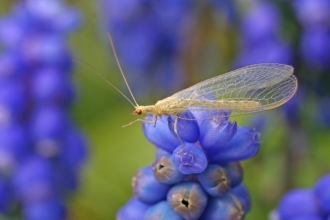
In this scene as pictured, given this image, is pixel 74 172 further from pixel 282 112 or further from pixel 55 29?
pixel 282 112

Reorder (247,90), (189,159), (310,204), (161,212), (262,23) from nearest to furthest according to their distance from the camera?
(189,159) → (161,212) → (310,204) → (247,90) → (262,23)

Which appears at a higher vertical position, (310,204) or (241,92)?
(241,92)

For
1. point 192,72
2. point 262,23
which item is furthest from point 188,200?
point 192,72

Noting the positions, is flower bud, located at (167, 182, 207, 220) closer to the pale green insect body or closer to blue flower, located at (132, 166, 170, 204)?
blue flower, located at (132, 166, 170, 204)

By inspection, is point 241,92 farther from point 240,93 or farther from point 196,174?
point 196,174

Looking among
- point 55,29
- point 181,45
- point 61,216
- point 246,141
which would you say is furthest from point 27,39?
point 246,141

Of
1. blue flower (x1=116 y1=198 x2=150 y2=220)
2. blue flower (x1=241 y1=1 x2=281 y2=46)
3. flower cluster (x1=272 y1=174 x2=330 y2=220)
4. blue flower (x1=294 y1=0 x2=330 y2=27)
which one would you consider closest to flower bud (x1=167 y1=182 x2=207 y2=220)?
blue flower (x1=116 y1=198 x2=150 y2=220)
